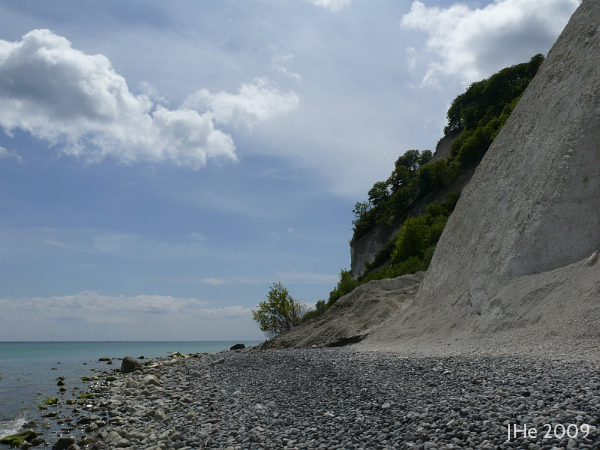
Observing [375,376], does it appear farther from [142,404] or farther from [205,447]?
[142,404]

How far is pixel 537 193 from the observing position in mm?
14438

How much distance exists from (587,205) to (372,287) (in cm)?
1536

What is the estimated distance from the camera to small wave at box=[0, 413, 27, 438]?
11266 mm

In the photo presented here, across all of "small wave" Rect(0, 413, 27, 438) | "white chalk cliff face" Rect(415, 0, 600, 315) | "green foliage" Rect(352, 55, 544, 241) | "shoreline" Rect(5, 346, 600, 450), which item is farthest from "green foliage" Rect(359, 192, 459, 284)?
"small wave" Rect(0, 413, 27, 438)

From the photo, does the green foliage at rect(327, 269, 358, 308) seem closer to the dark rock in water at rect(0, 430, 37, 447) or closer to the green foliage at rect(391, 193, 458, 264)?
the green foliage at rect(391, 193, 458, 264)

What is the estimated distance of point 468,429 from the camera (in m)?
5.22

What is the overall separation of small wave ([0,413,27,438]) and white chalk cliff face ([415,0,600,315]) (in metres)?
14.5

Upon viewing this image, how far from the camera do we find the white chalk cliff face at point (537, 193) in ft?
43.4

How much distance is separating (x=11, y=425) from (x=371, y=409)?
11154 millimetres

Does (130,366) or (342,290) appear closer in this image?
(130,366)

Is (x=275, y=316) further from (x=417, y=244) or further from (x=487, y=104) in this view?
(x=487, y=104)

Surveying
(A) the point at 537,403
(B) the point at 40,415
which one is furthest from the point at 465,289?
(B) the point at 40,415

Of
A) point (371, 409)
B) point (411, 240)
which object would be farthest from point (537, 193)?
point (411, 240)

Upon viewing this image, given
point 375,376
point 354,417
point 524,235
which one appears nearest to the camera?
point 354,417
